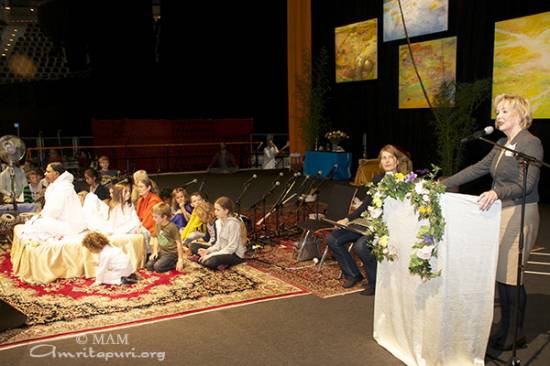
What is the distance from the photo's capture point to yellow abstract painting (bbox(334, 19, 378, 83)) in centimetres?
1343

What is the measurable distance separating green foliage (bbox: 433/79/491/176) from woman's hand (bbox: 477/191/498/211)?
7702 millimetres

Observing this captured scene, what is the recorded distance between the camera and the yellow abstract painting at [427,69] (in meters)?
11.3

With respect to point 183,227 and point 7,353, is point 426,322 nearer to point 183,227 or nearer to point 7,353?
point 7,353

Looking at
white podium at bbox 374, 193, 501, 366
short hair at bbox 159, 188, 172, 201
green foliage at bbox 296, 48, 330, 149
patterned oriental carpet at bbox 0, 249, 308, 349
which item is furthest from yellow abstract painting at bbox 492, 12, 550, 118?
white podium at bbox 374, 193, 501, 366

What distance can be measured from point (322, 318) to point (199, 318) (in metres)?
0.97

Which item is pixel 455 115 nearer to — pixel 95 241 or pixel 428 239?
pixel 95 241

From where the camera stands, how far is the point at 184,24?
1895 centimetres

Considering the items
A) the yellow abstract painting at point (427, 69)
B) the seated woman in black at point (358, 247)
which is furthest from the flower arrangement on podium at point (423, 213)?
the yellow abstract painting at point (427, 69)

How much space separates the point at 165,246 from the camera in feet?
18.2

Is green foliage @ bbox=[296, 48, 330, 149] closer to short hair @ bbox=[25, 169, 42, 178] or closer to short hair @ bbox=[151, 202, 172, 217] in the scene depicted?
short hair @ bbox=[25, 169, 42, 178]

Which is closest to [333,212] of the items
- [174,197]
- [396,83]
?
[174,197]

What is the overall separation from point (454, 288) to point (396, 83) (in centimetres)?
1045

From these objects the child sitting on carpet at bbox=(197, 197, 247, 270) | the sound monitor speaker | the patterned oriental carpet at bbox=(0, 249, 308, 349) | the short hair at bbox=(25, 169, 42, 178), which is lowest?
the patterned oriental carpet at bbox=(0, 249, 308, 349)

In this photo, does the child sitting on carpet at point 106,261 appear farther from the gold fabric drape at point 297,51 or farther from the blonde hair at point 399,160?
the gold fabric drape at point 297,51
